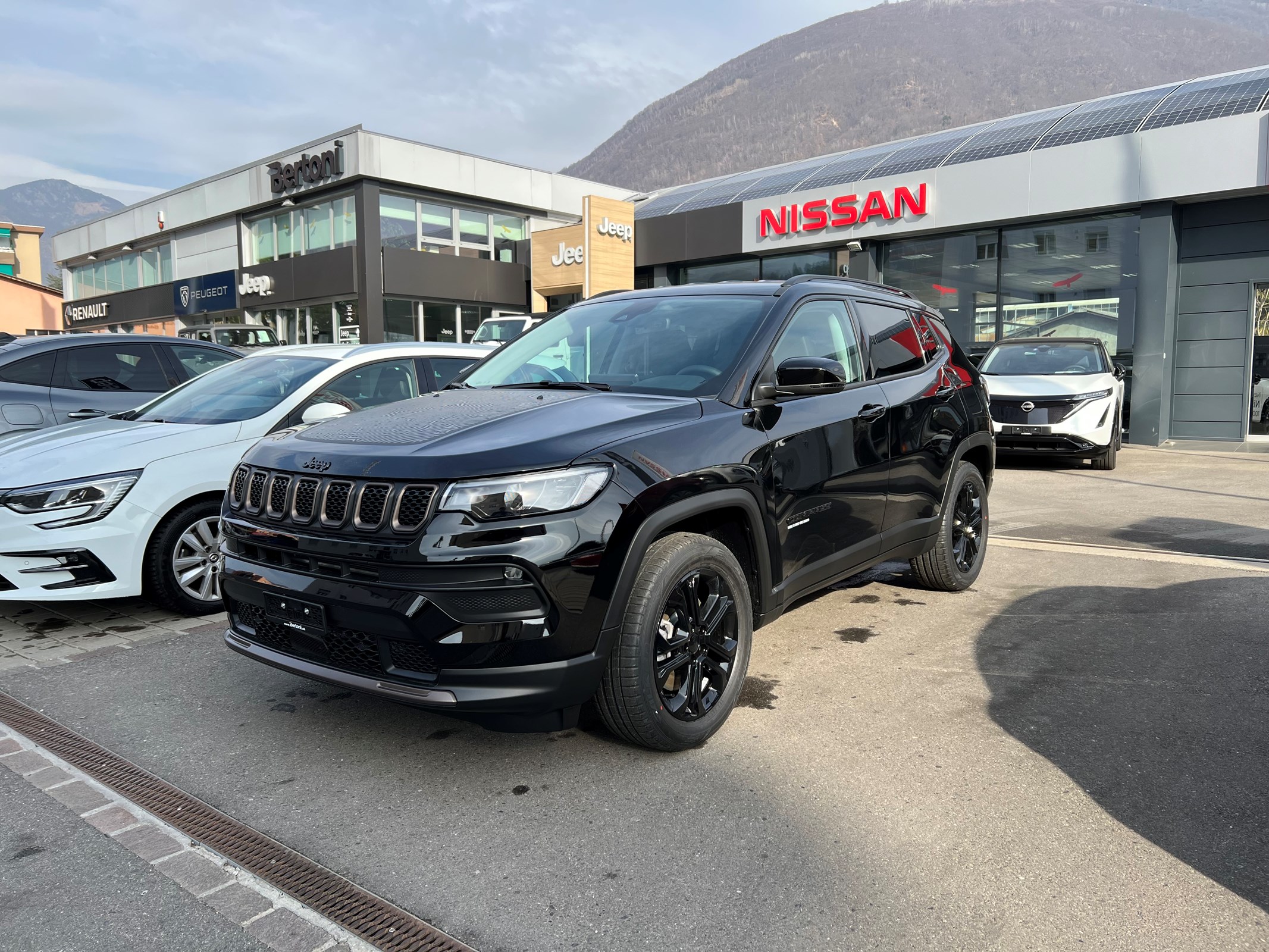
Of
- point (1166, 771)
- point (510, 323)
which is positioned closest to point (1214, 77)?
point (510, 323)

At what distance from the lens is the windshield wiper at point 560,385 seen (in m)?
3.75

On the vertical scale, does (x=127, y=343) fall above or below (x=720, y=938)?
above

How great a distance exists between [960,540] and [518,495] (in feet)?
Answer: 11.5

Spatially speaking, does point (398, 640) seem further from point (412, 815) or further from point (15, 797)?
point (15, 797)

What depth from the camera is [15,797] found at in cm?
297

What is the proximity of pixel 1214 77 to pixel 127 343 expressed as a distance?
1827cm

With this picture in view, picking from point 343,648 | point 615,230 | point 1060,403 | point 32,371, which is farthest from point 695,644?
point 615,230

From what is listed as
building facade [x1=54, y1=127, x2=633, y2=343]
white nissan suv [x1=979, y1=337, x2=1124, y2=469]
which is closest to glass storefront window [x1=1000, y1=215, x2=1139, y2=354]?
white nissan suv [x1=979, y1=337, x2=1124, y2=469]

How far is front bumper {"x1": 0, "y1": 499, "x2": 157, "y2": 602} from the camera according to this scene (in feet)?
14.7

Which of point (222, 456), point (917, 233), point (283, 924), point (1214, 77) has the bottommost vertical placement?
point (283, 924)

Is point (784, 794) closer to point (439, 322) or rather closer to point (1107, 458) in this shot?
point (1107, 458)

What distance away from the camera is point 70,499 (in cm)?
456

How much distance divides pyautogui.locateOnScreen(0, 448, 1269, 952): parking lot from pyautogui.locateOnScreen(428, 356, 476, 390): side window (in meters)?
2.11

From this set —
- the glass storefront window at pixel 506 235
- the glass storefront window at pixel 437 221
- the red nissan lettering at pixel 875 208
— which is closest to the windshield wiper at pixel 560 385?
the red nissan lettering at pixel 875 208
